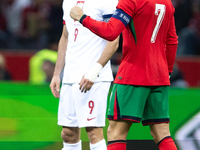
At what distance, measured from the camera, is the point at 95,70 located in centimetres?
316

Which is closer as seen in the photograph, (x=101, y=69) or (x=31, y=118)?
(x=101, y=69)

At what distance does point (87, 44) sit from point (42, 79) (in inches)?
155

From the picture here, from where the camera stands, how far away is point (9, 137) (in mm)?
4465

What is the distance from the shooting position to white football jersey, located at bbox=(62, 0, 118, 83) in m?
3.35

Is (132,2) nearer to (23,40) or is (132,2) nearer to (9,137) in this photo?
(9,137)

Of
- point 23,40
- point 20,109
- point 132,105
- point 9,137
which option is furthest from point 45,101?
point 23,40

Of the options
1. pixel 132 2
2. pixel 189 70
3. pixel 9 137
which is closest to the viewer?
pixel 132 2

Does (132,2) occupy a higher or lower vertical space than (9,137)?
higher

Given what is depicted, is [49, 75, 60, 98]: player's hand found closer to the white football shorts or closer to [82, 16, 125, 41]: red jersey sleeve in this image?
the white football shorts

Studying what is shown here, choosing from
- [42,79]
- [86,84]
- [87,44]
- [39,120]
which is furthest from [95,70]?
[42,79]

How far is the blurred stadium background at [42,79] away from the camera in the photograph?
4.50m

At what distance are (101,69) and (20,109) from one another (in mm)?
1805

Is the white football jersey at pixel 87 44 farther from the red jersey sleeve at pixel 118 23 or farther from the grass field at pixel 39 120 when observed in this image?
the grass field at pixel 39 120

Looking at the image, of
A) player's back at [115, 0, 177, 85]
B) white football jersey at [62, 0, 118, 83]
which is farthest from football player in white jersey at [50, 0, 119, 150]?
player's back at [115, 0, 177, 85]
